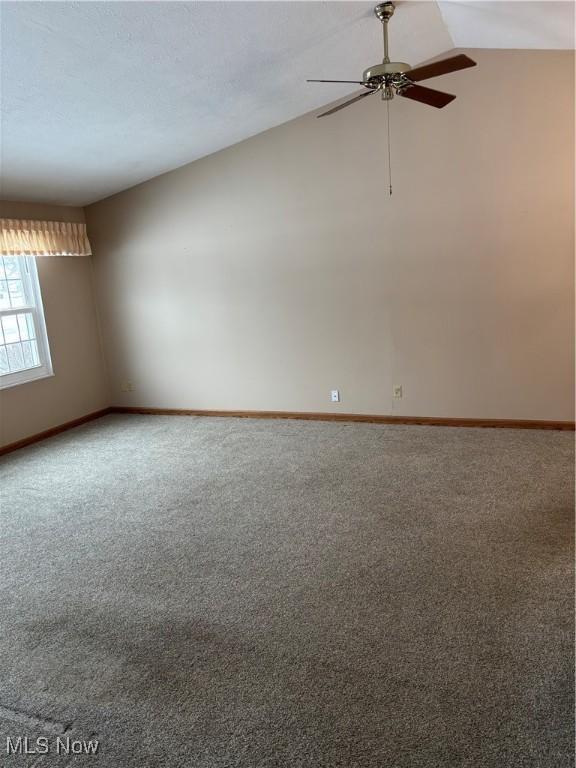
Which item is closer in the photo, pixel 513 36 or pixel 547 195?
pixel 513 36

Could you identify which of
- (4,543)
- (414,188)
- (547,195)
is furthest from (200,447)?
(547,195)

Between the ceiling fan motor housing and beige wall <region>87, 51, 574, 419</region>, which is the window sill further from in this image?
the ceiling fan motor housing

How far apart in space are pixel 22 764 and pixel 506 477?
3.17 metres

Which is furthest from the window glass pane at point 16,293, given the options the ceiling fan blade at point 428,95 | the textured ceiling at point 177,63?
the ceiling fan blade at point 428,95

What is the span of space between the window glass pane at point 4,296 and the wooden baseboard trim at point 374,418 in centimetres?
175

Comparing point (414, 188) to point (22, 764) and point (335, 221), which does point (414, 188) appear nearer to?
point (335, 221)

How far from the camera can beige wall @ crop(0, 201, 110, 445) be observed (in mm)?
5180

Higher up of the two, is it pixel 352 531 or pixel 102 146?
pixel 102 146

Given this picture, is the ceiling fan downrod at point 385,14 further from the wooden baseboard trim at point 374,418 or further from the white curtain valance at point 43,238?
the white curtain valance at point 43,238

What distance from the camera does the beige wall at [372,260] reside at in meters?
4.41

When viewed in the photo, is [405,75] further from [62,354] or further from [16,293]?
[62,354]

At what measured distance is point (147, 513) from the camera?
12.0 ft

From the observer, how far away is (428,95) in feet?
10.2

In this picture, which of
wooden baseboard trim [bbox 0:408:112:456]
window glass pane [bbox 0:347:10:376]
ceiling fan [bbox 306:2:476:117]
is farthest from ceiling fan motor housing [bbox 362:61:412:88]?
wooden baseboard trim [bbox 0:408:112:456]
